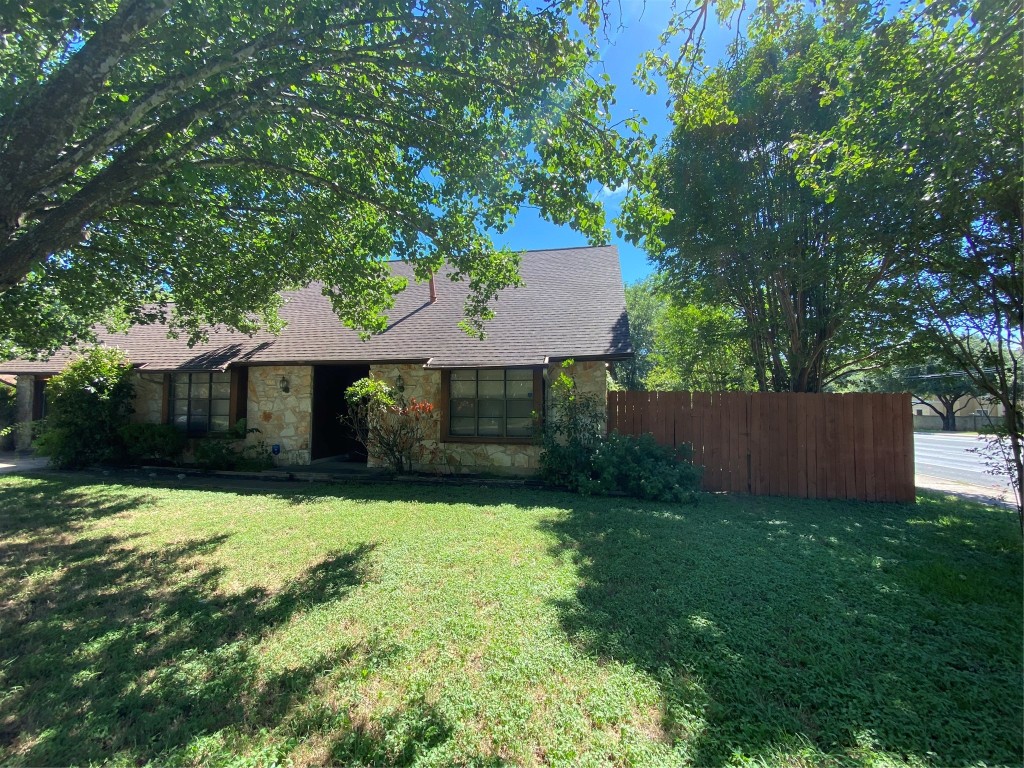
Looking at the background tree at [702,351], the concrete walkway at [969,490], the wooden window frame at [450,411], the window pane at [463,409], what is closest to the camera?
the concrete walkway at [969,490]

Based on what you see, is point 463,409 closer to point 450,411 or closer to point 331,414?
point 450,411

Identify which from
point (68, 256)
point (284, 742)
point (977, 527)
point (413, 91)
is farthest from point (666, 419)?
point (68, 256)

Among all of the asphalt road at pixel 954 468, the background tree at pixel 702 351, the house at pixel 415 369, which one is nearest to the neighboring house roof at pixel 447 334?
the house at pixel 415 369

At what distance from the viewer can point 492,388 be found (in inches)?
360

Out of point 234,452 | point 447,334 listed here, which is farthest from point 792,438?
point 234,452

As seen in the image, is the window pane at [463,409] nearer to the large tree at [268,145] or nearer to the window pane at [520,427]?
the window pane at [520,427]

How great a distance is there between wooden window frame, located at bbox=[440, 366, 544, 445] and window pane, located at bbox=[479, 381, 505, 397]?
512mm

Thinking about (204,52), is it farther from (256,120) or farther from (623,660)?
(623,660)

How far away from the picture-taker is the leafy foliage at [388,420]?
321 inches

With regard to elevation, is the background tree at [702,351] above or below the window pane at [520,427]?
above

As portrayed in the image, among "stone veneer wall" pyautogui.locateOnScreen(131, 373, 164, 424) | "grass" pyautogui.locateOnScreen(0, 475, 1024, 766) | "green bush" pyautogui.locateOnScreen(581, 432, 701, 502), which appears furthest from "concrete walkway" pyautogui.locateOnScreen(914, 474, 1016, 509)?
"stone veneer wall" pyautogui.locateOnScreen(131, 373, 164, 424)

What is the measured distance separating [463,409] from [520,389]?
1.32m

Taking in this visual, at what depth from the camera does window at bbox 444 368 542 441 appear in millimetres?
8922

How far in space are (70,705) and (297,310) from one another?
1092 centimetres
